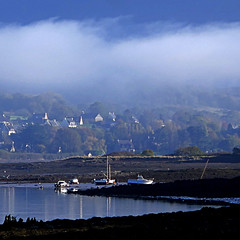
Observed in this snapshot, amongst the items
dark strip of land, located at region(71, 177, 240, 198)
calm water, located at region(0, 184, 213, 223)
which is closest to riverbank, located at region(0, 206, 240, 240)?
calm water, located at region(0, 184, 213, 223)

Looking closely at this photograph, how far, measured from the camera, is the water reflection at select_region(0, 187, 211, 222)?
5747 cm

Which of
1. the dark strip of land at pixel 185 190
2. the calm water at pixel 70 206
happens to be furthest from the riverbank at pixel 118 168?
the calm water at pixel 70 206

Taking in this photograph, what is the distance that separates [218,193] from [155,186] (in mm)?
12015

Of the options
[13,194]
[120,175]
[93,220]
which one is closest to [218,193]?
[13,194]

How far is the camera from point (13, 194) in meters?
81.6

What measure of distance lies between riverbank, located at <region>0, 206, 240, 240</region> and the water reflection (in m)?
19.4

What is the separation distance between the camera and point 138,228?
29.0 m

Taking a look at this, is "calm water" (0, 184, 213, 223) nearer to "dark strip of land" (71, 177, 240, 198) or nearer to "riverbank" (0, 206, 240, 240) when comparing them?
"dark strip of land" (71, 177, 240, 198)

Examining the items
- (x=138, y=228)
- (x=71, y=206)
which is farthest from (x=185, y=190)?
(x=138, y=228)

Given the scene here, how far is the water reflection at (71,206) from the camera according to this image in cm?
5747

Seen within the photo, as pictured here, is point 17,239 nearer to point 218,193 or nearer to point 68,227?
point 68,227

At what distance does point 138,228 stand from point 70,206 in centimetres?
3677

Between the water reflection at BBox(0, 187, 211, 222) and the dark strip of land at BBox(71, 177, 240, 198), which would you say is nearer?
the water reflection at BBox(0, 187, 211, 222)

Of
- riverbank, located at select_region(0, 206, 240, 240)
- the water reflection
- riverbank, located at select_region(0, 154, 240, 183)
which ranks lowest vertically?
the water reflection
